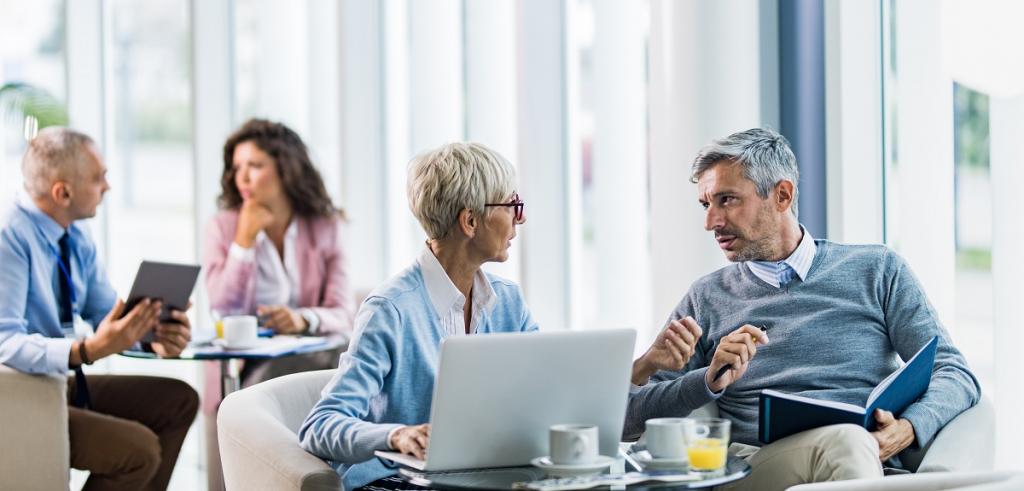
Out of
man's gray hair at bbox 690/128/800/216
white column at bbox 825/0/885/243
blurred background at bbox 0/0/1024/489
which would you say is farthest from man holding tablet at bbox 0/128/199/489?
white column at bbox 825/0/885/243

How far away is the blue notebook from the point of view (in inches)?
94.3

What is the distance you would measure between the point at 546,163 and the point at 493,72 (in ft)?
1.91

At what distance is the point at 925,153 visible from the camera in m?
3.29

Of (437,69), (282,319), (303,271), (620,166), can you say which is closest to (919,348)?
(620,166)

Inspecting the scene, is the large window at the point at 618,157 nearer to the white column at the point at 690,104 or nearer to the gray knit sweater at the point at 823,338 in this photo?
the white column at the point at 690,104

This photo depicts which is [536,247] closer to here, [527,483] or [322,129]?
[322,129]

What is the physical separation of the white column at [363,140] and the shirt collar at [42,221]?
1634 millimetres

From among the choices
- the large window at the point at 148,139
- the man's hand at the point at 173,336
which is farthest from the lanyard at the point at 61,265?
the large window at the point at 148,139

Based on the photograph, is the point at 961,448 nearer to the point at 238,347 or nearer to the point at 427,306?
the point at 427,306

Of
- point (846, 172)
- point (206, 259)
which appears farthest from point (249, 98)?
point (846, 172)

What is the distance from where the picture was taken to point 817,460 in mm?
2342

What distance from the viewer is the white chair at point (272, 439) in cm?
219

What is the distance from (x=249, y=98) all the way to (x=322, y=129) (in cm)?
63

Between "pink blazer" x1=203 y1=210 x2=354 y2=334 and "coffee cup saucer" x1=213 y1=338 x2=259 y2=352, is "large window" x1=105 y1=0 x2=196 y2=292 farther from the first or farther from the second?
"coffee cup saucer" x1=213 y1=338 x2=259 y2=352
